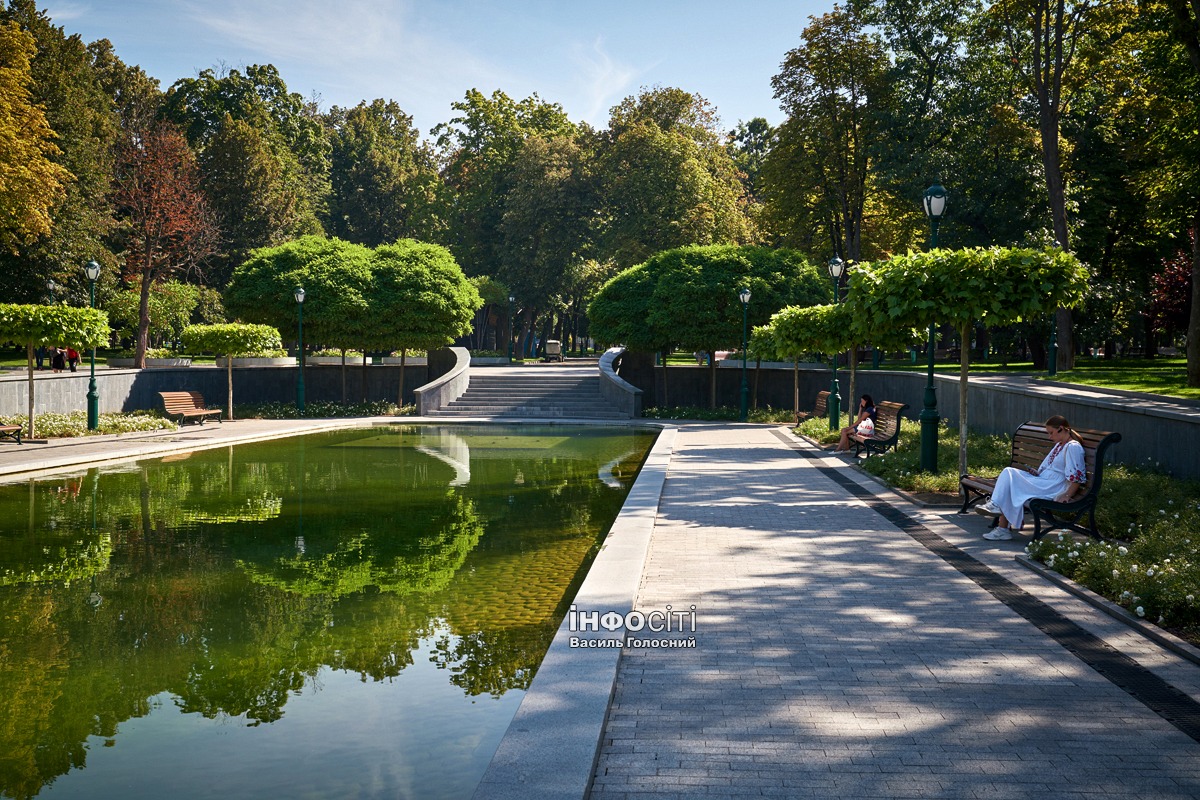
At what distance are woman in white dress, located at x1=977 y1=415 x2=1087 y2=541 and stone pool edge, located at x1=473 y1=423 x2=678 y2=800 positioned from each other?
4.29 metres

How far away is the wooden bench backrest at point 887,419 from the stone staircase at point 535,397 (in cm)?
1441

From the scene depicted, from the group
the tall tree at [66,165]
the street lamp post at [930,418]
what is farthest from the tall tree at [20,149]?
the street lamp post at [930,418]

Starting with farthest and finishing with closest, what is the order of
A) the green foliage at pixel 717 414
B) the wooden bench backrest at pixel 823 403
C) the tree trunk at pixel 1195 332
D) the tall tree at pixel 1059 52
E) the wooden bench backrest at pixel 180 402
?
the green foliage at pixel 717 414, the tall tree at pixel 1059 52, the wooden bench backrest at pixel 180 402, the wooden bench backrest at pixel 823 403, the tree trunk at pixel 1195 332

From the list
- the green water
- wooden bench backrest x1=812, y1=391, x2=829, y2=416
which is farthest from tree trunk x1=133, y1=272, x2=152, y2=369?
the green water

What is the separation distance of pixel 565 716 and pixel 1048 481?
275 inches

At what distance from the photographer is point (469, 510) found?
13.4m

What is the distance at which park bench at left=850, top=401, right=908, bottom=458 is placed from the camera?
18548 millimetres

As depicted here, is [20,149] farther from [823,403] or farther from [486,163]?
[486,163]

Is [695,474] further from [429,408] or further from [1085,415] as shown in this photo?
[429,408]

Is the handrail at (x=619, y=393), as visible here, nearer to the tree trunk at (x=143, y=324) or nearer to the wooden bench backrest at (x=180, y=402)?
the wooden bench backrest at (x=180, y=402)

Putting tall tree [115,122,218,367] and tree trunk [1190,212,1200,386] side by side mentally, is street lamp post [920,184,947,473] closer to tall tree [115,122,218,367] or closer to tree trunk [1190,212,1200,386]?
tree trunk [1190,212,1200,386]

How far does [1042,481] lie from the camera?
10266 mm

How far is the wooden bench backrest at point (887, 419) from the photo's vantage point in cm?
1878

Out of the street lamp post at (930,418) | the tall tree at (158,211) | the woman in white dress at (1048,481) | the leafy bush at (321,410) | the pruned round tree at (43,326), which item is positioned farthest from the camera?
the tall tree at (158,211)
